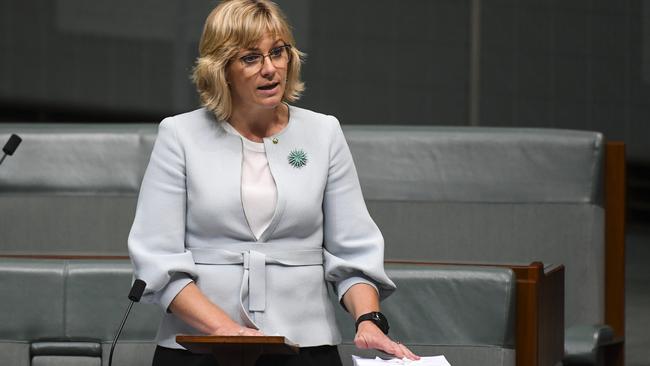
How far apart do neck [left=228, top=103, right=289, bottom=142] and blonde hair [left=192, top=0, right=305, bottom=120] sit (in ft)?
0.08

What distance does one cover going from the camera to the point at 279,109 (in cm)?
220

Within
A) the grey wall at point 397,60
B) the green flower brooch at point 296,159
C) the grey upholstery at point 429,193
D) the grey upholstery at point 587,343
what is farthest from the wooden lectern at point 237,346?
the grey wall at point 397,60

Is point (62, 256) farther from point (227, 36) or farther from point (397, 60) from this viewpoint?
point (397, 60)

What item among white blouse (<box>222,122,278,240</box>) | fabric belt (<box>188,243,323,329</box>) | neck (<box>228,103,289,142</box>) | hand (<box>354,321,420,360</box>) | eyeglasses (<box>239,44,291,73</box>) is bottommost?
hand (<box>354,321,420,360</box>)

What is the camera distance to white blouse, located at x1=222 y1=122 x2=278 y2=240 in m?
2.09

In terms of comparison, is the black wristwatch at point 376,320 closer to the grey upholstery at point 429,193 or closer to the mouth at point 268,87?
the mouth at point 268,87

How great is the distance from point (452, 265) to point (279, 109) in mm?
912

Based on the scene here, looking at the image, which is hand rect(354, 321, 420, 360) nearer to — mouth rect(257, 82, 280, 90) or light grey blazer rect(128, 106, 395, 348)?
light grey blazer rect(128, 106, 395, 348)

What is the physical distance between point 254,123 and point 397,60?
363cm

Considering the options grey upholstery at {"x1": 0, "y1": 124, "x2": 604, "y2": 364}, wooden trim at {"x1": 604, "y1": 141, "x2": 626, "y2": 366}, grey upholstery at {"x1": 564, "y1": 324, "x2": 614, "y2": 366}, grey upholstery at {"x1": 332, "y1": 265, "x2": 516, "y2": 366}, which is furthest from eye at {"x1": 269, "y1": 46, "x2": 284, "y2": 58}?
wooden trim at {"x1": 604, "y1": 141, "x2": 626, "y2": 366}

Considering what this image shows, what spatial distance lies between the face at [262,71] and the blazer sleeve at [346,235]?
0.48ft

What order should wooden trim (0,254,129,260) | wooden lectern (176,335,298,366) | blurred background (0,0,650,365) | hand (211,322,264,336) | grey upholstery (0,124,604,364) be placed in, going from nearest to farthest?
1. wooden lectern (176,335,298,366)
2. hand (211,322,264,336)
3. wooden trim (0,254,129,260)
4. grey upholstery (0,124,604,364)
5. blurred background (0,0,650,365)

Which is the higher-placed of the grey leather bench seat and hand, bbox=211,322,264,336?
hand, bbox=211,322,264,336

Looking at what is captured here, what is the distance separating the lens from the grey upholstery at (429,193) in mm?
3947
